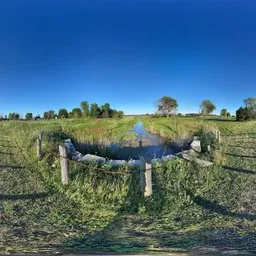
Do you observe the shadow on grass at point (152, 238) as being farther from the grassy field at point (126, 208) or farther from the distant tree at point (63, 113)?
the distant tree at point (63, 113)

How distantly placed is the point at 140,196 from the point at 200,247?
10.8 feet

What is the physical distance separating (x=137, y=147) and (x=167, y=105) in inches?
112

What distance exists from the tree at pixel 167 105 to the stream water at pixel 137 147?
1.48 meters

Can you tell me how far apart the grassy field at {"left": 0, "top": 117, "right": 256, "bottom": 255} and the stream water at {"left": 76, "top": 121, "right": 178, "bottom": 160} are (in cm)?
231

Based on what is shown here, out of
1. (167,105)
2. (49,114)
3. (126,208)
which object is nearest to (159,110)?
(167,105)

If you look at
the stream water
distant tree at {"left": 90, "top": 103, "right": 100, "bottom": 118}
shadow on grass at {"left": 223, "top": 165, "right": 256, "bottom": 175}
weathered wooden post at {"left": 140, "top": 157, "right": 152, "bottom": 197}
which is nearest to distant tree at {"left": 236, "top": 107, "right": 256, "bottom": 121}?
the stream water

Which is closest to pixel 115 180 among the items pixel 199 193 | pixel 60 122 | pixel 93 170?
pixel 93 170

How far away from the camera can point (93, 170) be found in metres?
9.29

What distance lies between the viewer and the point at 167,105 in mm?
15953

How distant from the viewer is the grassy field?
470 centimetres

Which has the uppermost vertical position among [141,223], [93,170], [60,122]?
[60,122]

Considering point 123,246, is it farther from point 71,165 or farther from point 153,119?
point 153,119

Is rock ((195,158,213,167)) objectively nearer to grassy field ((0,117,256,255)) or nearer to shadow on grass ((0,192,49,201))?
grassy field ((0,117,256,255))

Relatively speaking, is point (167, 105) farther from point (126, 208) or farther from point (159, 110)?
point (126, 208)
